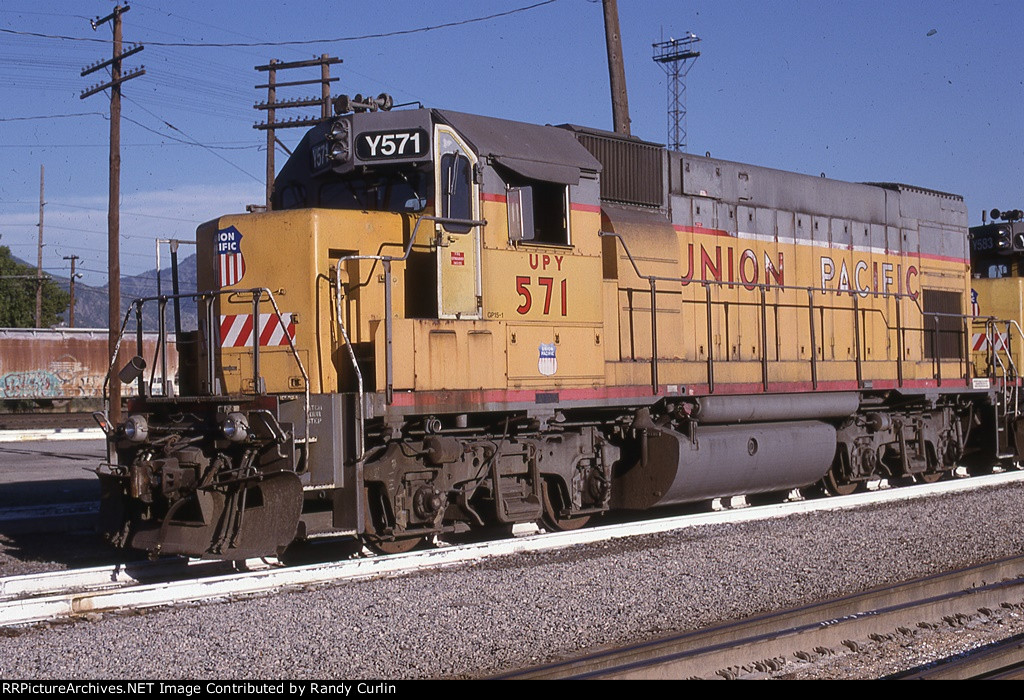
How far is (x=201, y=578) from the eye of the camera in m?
7.34

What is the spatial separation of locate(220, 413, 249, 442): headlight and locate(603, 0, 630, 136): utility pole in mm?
9487

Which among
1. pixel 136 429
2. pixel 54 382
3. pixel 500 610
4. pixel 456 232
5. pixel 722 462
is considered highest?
pixel 456 232

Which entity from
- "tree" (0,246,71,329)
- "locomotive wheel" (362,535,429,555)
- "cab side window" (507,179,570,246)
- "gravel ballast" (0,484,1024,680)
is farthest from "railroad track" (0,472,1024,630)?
"tree" (0,246,71,329)

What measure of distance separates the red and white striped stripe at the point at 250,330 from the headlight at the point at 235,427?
740 mm

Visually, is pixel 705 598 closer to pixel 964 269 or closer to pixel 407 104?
pixel 407 104

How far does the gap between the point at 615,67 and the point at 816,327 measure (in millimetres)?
5610

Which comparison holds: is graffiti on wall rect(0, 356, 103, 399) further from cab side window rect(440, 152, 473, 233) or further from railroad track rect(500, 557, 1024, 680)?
railroad track rect(500, 557, 1024, 680)

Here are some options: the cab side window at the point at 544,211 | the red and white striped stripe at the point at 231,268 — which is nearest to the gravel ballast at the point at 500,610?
the red and white striped stripe at the point at 231,268

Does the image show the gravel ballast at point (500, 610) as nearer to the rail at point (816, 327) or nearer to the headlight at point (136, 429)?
the headlight at point (136, 429)

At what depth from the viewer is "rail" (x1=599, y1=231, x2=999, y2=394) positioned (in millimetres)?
9852

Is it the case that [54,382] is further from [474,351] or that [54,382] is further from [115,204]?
[474,351]

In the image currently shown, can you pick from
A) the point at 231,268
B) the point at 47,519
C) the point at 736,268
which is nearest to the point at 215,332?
the point at 231,268
